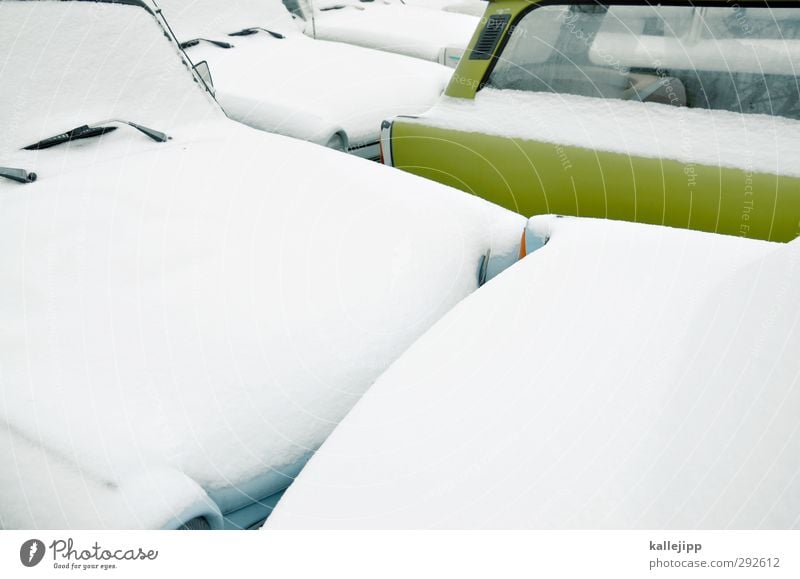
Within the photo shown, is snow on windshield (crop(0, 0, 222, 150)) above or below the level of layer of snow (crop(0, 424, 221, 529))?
above

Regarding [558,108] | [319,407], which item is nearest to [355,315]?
[319,407]

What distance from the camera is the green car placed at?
1.87 meters

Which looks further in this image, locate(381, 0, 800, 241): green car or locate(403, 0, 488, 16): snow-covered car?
locate(403, 0, 488, 16): snow-covered car

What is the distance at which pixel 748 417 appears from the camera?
0.85 metres

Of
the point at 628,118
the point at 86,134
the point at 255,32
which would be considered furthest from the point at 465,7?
the point at 86,134

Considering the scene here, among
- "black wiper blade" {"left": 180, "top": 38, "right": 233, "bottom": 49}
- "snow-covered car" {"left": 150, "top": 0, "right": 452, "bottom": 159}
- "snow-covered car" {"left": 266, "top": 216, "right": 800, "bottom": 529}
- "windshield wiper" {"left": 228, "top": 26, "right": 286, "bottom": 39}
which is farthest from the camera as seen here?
"windshield wiper" {"left": 228, "top": 26, "right": 286, "bottom": 39}

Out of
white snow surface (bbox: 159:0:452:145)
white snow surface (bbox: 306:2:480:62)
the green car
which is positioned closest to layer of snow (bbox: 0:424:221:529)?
the green car

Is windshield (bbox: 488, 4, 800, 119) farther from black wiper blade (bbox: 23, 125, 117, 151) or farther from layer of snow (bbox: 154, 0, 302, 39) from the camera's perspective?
layer of snow (bbox: 154, 0, 302, 39)

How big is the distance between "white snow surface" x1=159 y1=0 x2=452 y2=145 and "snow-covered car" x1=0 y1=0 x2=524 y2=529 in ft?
2.45

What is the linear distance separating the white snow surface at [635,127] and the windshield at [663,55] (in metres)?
0.05

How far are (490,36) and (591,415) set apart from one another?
5.99 ft

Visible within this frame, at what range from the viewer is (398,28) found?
4973 millimetres

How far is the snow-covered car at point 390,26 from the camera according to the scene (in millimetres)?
4652

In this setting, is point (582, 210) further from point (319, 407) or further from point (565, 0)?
point (319, 407)
